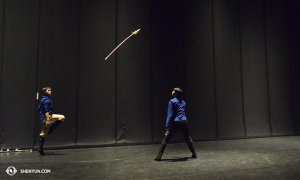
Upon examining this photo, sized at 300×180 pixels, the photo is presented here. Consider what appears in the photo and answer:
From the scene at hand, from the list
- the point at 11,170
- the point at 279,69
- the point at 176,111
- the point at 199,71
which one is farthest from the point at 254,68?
the point at 11,170

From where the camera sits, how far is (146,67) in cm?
734

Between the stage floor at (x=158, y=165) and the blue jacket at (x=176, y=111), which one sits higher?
the blue jacket at (x=176, y=111)

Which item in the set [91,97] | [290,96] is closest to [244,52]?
[290,96]

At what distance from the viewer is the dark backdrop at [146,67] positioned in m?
6.12

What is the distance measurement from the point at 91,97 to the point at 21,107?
1.70 m

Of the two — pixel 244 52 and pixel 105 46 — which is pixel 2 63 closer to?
pixel 105 46

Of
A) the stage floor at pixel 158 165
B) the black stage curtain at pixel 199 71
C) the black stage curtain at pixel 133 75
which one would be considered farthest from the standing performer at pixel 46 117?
the black stage curtain at pixel 199 71

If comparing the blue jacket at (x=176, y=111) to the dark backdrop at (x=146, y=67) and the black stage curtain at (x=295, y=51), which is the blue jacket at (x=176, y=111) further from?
the black stage curtain at (x=295, y=51)

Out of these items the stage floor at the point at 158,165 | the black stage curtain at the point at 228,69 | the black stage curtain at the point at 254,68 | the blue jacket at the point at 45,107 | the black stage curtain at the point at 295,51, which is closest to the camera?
the stage floor at the point at 158,165

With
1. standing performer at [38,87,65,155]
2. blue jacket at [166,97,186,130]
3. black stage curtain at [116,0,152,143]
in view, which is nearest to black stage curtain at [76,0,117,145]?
black stage curtain at [116,0,152,143]

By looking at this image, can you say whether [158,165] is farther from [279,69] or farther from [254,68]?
[279,69]

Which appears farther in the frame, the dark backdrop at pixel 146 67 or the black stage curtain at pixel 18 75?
the dark backdrop at pixel 146 67

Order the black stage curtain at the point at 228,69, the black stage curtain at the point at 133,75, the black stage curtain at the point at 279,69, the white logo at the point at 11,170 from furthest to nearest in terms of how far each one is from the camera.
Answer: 1. the black stage curtain at the point at 279,69
2. the black stage curtain at the point at 228,69
3. the black stage curtain at the point at 133,75
4. the white logo at the point at 11,170

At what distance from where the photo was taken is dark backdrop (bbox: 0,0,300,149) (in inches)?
241
